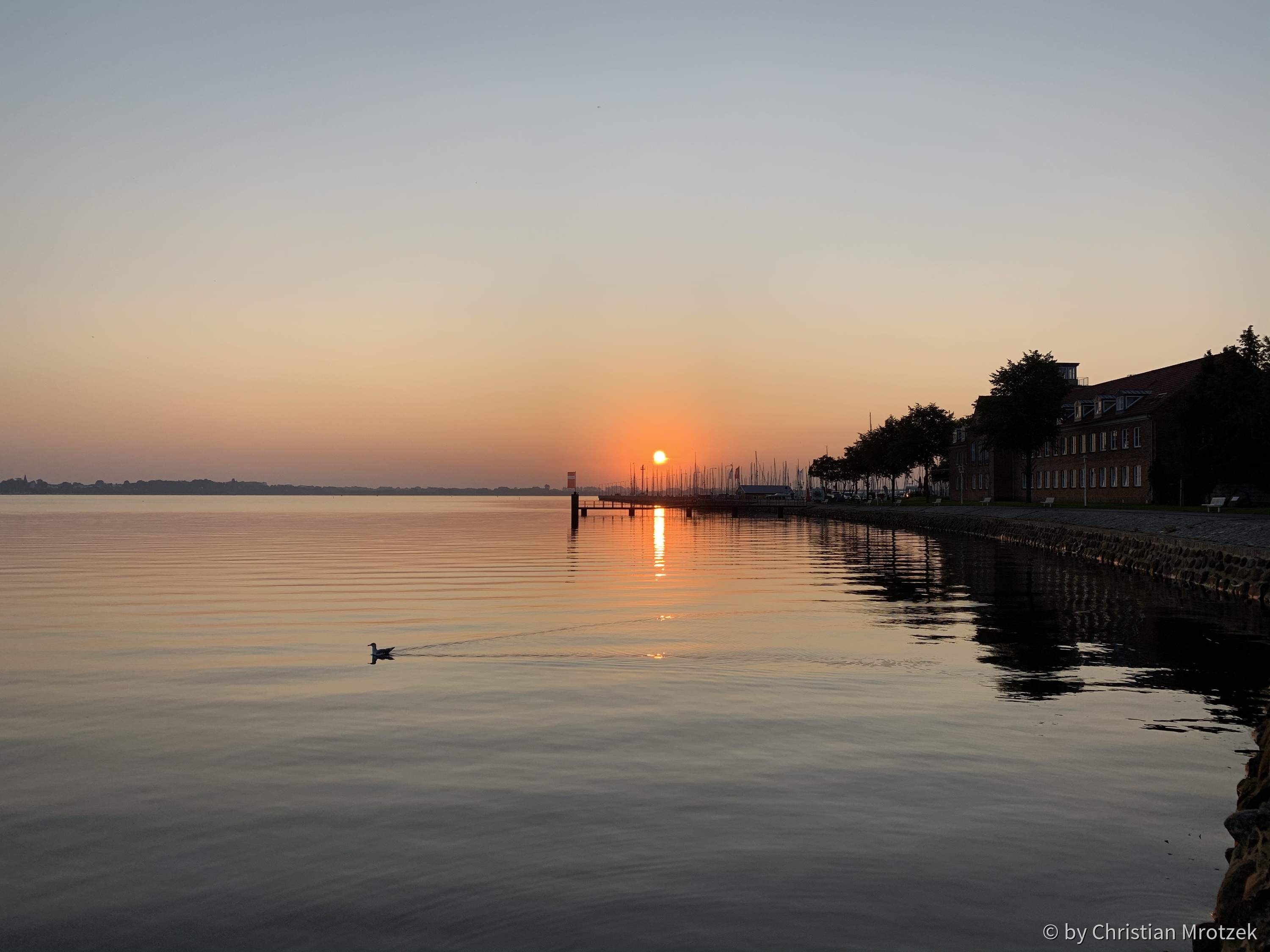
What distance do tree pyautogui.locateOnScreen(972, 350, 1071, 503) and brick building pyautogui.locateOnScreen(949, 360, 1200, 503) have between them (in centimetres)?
430

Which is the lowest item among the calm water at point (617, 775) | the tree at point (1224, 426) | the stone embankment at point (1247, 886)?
the calm water at point (617, 775)

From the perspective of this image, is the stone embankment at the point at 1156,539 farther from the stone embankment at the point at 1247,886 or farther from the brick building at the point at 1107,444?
the stone embankment at the point at 1247,886

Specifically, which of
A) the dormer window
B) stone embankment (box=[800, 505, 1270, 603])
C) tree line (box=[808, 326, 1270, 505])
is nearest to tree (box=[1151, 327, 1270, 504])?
tree line (box=[808, 326, 1270, 505])

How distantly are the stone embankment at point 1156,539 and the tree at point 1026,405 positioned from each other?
6.53 meters

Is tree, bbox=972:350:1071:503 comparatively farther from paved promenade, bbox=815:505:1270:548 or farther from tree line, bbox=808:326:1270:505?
paved promenade, bbox=815:505:1270:548

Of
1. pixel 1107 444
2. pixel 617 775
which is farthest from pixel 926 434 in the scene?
pixel 617 775

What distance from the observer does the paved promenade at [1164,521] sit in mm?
43375

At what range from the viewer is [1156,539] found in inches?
1827

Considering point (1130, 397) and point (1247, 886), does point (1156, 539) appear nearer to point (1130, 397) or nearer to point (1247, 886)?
point (1247, 886)

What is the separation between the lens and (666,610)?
33.0 meters

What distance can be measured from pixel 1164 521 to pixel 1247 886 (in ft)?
186

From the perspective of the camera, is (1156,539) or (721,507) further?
(721,507)

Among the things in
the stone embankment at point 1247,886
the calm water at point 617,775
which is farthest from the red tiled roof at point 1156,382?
the stone embankment at point 1247,886

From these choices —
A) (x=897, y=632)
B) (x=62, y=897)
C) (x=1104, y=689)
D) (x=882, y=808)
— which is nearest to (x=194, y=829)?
(x=62, y=897)
